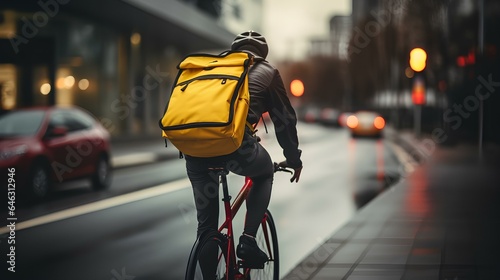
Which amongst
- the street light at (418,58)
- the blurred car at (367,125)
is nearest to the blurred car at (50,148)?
the street light at (418,58)

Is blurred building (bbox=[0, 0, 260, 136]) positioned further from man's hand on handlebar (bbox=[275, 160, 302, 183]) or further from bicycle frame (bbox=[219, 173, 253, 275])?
bicycle frame (bbox=[219, 173, 253, 275])

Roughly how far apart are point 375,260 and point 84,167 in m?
8.21

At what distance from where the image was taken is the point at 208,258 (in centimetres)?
435

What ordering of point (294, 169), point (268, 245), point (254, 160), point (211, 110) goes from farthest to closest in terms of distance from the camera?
point (268, 245), point (294, 169), point (254, 160), point (211, 110)

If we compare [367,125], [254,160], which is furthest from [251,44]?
[367,125]

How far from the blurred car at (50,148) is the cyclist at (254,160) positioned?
7891 millimetres

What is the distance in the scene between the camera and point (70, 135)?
1376cm

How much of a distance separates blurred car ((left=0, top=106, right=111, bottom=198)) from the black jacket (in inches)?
317

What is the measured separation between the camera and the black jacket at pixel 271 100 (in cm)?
442

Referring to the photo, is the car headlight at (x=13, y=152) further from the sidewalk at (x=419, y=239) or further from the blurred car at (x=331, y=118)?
the blurred car at (x=331, y=118)

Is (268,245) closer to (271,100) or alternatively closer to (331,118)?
(271,100)

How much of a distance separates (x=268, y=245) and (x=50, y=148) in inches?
332

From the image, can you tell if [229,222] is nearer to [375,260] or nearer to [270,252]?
[270,252]

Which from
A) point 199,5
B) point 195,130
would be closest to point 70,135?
point 195,130
